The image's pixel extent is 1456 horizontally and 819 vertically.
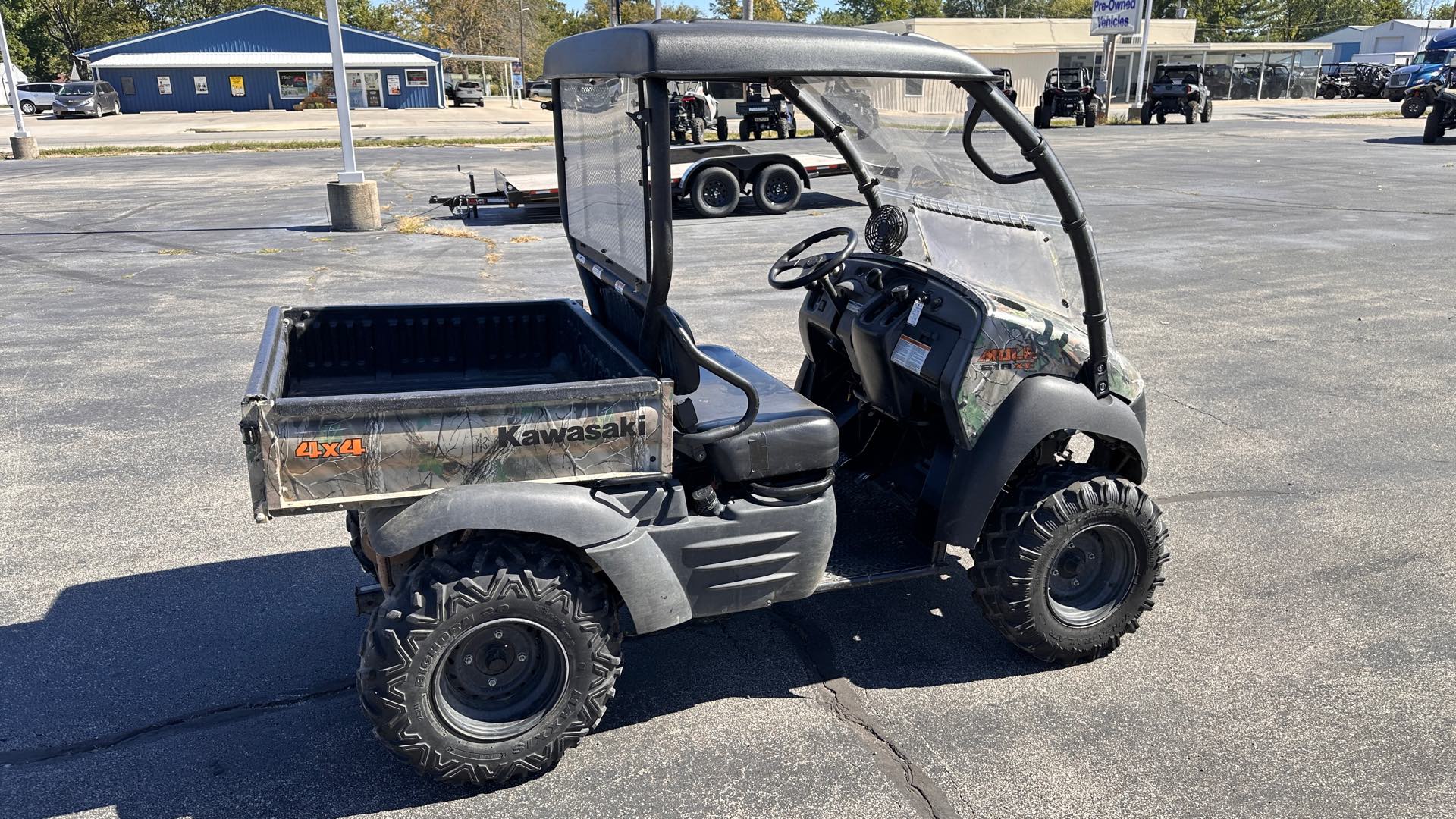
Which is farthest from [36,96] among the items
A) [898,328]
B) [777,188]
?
[898,328]

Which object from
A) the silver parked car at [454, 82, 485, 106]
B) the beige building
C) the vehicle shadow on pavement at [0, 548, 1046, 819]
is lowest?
the vehicle shadow on pavement at [0, 548, 1046, 819]

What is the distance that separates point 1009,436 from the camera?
3572 mm

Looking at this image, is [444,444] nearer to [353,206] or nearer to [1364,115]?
[353,206]

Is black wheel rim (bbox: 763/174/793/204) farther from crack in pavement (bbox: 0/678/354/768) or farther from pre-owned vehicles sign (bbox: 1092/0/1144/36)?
pre-owned vehicles sign (bbox: 1092/0/1144/36)

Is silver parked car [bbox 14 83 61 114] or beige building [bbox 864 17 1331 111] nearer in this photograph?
silver parked car [bbox 14 83 61 114]

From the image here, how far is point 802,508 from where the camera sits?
3.37 meters

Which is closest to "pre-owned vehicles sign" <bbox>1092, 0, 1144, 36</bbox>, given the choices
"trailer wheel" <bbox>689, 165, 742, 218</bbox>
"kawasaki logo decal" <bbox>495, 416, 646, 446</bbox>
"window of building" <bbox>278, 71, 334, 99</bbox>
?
"trailer wheel" <bbox>689, 165, 742, 218</bbox>

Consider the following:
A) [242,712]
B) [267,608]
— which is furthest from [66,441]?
[242,712]

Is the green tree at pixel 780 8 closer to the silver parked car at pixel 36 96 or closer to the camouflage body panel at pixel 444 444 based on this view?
the silver parked car at pixel 36 96

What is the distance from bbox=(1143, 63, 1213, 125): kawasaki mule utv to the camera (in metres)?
34.6

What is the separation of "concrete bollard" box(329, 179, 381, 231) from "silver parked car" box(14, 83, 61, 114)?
41.2m

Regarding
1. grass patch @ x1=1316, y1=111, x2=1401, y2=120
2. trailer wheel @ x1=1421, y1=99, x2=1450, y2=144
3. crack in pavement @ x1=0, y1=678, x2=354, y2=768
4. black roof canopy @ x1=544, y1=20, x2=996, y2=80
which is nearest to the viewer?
black roof canopy @ x1=544, y1=20, x2=996, y2=80

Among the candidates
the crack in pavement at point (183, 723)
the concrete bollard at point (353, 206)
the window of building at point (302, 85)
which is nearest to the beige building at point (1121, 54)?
the window of building at point (302, 85)

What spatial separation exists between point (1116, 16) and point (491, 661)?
41.1 m
